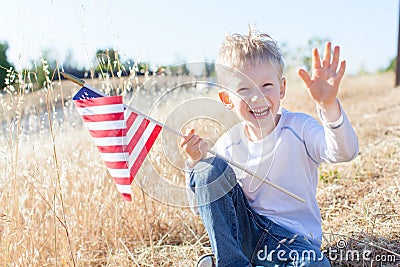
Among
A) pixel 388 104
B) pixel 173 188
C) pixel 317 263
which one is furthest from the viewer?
pixel 388 104

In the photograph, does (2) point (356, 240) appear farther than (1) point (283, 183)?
Yes

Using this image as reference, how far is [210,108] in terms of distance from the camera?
206 centimetres

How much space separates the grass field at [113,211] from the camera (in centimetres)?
203

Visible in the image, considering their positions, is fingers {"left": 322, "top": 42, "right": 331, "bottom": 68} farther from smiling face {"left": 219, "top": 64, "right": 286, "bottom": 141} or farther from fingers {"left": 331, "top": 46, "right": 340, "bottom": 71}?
smiling face {"left": 219, "top": 64, "right": 286, "bottom": 141}

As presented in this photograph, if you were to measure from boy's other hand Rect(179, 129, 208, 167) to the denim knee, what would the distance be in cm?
4

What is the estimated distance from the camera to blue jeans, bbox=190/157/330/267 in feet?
5.63

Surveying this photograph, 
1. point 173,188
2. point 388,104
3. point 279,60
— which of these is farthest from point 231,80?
point 388,104

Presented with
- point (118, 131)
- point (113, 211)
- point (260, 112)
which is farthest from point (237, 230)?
point (113, 211)

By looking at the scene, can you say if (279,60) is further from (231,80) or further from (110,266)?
(110,266)

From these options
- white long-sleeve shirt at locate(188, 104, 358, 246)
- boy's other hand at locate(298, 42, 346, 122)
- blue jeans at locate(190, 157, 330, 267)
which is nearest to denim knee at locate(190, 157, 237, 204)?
blue jeans at locate(190, 157, 330, 267)

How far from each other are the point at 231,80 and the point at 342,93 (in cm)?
813

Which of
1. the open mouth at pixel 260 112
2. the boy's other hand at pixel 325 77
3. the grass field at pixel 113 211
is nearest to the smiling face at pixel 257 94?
the open mouth at pixel 260 112

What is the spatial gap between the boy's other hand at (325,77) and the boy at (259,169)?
17 centimetres

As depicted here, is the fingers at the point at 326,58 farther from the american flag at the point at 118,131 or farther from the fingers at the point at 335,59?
the american flag at the point at 118,131
